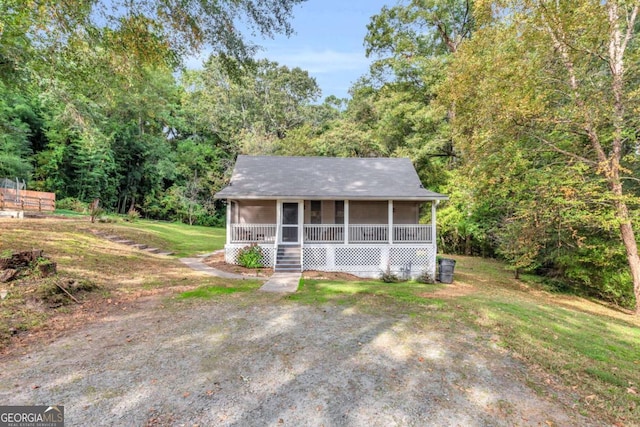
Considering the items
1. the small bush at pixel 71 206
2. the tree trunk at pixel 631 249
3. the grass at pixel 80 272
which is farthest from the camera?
the small bush at pixel 71 206

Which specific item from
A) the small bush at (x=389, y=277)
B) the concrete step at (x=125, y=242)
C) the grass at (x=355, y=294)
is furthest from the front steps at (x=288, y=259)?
the concrete step at (x=125, y=242)

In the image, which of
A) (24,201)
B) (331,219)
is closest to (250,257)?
(331,219)

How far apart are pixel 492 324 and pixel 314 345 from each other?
3.71m

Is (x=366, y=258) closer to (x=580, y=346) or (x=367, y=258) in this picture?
(x=367, y=258)

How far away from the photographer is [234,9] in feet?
24.4

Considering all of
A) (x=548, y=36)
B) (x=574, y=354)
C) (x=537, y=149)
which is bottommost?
(x=574, y=354)

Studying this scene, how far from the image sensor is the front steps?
11516 millimetres

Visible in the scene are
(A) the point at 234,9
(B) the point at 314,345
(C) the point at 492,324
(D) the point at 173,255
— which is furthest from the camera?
(D) the point at 173,255

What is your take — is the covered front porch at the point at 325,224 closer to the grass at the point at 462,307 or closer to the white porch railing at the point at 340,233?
the white porch railing at the point at 340,233

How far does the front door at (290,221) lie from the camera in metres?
13.0

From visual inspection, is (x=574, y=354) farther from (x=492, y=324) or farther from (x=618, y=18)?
(x=618, y=18)

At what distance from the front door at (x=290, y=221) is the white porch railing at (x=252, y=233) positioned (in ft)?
1.70

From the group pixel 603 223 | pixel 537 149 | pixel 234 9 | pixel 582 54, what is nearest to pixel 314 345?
pixel 234 9

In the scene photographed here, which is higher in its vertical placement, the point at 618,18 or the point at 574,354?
the point at 618,18
